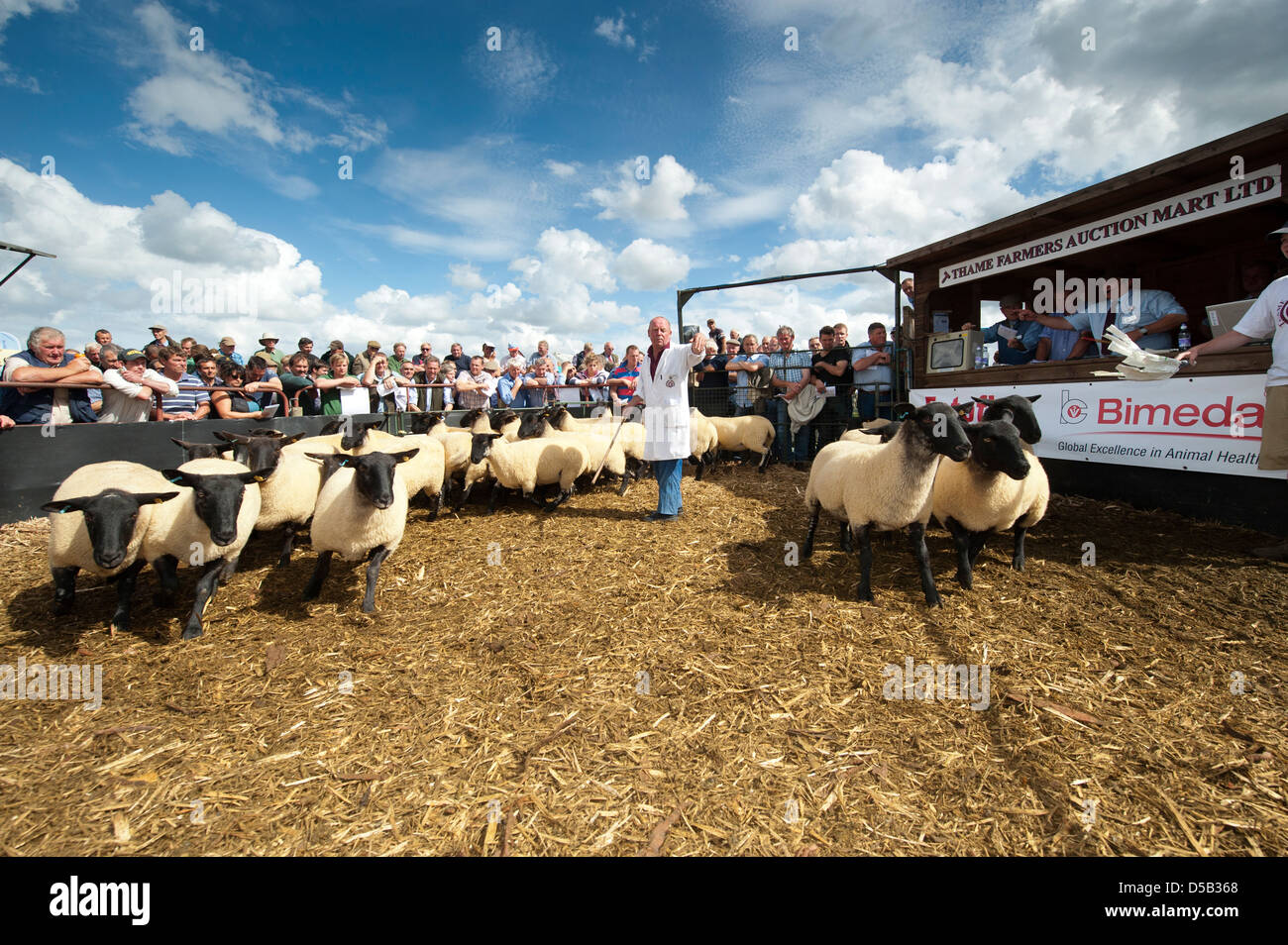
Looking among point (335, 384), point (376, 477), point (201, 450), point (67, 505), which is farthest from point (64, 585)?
point (335, 384)

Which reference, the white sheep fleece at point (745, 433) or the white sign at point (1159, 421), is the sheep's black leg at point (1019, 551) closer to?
the white sign at point (1159, 421)

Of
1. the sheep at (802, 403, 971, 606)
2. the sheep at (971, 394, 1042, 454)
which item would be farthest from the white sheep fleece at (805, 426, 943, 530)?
the sheep at (971, 394, 1042, 454)

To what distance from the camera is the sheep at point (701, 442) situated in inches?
398

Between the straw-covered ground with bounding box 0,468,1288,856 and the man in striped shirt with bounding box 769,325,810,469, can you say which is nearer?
the straw-covered ground with bounding box 0,468,1288,856

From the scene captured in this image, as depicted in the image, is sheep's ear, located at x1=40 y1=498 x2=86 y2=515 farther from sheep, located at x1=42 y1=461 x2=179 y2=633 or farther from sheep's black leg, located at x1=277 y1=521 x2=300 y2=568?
sheep's black leg, located at x1=277 y1=521 x2=300 y2=568

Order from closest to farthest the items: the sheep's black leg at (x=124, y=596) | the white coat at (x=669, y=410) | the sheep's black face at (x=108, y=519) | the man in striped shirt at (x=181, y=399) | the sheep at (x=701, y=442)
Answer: the sheep's black face at (x=108, y=519)
the sheep's black leg at (x=124, y=596)
the white coat at (x=669, y=410)
the man in striped shirt at (x=181, y=399)
the sheep at (x=701, y=442)

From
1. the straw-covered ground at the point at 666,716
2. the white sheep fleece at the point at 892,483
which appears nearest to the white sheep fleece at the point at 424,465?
the straw-covered ground at the point at 666,716

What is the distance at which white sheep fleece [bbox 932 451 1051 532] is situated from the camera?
4.83m

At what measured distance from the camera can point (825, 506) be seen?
5457 mm

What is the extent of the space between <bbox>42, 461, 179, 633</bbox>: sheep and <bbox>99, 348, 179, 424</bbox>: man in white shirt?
3252mm

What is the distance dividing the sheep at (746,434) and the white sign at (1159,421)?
4.15 meters

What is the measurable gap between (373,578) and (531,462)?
3346mm

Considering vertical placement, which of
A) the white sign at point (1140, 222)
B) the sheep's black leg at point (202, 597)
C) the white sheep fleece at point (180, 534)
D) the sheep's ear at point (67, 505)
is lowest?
the sheep's black leg at point (202, 597)
